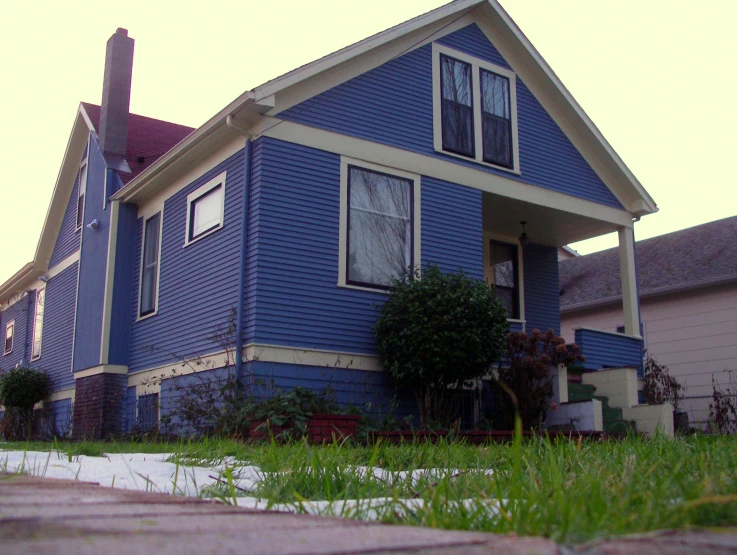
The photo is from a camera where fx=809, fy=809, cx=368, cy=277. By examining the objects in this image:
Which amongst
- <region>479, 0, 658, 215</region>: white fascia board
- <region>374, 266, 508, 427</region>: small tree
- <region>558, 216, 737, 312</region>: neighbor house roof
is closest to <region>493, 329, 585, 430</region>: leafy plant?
<region>374, 266, 508, 427</region>: small tree

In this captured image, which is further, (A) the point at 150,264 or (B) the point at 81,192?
(B) the point at 81,192

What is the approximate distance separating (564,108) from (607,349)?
3940 mm

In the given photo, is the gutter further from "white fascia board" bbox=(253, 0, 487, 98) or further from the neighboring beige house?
"white fascia board" bbox=(253, 0, 487, 98)

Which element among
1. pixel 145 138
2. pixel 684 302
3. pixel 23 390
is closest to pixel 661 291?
pixel 684 302

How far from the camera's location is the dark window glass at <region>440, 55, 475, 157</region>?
11719mm

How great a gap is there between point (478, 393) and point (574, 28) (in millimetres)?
4849

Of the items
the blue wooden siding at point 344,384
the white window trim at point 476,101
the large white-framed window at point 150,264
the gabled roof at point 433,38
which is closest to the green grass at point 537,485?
the blue wooden siding at point 344,384

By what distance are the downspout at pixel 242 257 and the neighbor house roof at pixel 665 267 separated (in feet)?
35.6

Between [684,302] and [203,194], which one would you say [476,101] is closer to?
[203,194]

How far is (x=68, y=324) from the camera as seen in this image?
1550cm

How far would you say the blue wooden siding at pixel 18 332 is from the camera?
19178 millimetres

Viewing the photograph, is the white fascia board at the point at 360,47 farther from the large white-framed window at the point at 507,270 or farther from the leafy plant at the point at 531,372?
the leafy plant at the point at 531,372

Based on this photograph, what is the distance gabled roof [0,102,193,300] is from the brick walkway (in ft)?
41.0

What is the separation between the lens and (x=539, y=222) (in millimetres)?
13508
